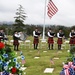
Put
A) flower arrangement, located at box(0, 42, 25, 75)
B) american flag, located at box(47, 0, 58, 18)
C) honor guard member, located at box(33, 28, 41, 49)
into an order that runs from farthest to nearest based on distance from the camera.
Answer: american flag, located at box(47, 0, 58, 18)
honor guard member, located at box(33, 28, 41, 49)
flower arrangement, located at box(0, 42, 25, 75)

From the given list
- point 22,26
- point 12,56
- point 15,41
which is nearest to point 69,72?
point 12,56

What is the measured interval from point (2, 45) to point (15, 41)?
398 inches

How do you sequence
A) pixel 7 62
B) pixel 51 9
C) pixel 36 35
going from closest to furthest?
pixel 7 62, pixel 36 35, pixel 51 9

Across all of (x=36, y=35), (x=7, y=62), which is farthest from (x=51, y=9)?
(x=7, y=62)

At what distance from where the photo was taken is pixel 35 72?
7.92 metres

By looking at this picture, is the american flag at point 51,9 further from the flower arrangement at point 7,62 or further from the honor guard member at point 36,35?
the flower arrangement at point 7,62

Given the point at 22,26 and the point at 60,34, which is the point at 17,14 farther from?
the point at 60,34

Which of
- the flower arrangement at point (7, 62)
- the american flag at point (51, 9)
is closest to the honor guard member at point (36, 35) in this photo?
the american flag at point (51, 9)

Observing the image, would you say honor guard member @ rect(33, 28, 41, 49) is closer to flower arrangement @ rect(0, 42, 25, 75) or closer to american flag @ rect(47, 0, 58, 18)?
american flag @ rect(47, 0, 58, 18)

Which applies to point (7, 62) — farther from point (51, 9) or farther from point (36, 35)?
point (51, 9)

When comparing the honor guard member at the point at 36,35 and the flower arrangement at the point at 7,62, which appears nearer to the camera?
the flower arrangement at the point at 7,62

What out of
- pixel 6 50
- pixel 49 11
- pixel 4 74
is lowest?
pixel 4 74

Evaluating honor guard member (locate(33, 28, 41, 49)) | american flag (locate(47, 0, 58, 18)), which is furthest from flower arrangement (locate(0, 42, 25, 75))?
american flag (locate(47, 0, 58, 18))

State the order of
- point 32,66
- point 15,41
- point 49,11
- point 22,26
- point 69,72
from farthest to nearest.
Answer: point 22,26, point 49,11, point 15,41, point 32,66, point 69,72
